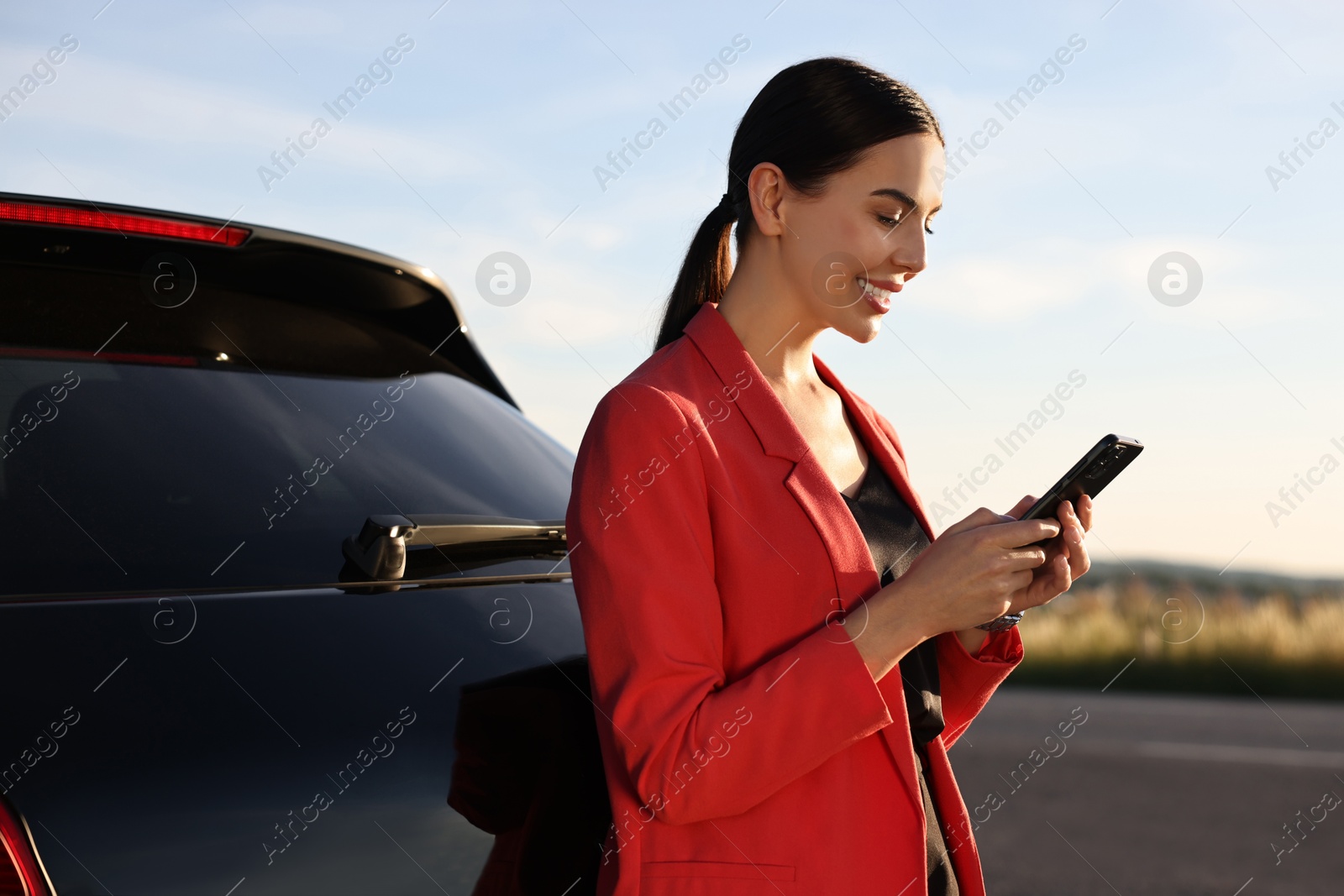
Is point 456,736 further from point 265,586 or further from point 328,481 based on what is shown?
point 328,481

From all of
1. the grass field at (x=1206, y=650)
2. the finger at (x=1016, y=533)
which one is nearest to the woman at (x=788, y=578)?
the finger at (x=1016, y=533)

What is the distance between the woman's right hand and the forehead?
0.57m

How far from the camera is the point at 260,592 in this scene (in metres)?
1.52

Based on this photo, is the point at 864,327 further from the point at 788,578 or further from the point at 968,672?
the point at 968,672

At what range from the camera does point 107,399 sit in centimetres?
165

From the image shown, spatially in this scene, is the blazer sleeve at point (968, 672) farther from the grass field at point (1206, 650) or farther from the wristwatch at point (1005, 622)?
the grass field at point (1206, 650)

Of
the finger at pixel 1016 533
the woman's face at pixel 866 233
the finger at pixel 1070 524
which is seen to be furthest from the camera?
the woman's face at pixel 866 233

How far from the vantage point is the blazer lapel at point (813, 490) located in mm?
1668

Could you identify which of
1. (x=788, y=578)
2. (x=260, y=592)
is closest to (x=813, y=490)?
(x=788, y=578)

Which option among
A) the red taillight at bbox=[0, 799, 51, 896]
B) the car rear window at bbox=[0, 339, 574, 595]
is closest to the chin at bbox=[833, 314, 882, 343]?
the car rear window at bbox=[0, 339, 574, 595]

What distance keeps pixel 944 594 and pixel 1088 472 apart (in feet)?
1.12

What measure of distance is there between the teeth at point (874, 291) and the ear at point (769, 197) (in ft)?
0.52

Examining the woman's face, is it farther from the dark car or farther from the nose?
the dark car

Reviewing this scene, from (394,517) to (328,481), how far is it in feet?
0.40
